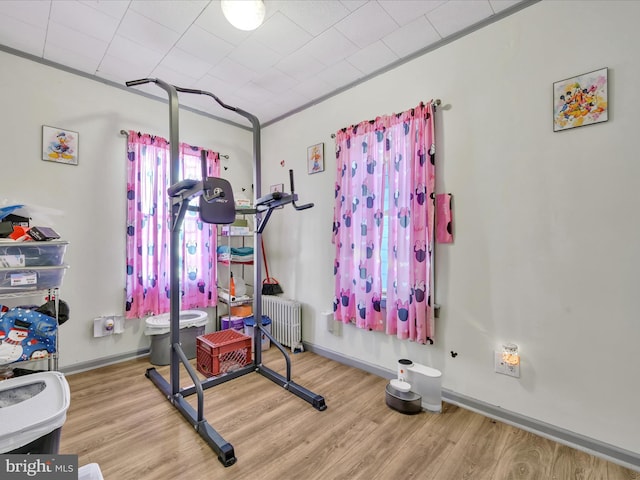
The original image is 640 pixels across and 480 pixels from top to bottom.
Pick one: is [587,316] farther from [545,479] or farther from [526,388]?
[545,479]

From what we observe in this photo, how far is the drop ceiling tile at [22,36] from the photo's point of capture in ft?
6.73

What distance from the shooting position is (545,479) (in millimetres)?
1474

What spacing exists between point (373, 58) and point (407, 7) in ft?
1.84

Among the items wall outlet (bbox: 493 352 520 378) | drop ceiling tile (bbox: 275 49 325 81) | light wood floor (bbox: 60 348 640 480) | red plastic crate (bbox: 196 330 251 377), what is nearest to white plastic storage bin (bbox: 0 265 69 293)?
light wood floor (bbox: 60 348 640 480)

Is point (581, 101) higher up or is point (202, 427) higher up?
point (581, 101)

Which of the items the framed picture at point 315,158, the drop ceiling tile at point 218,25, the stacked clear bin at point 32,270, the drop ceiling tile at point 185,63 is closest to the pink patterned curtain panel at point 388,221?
the framed picture at point 315,158

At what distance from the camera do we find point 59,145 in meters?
2.52

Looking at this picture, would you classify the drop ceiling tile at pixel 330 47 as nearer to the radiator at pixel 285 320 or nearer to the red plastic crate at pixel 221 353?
the radiator at pixel 285 320

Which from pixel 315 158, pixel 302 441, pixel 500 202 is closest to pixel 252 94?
pixel 315 158

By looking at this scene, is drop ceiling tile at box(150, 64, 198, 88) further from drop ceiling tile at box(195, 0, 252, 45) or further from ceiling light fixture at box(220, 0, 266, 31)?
ceiling light fixture at box(220, 0, 266, 31)

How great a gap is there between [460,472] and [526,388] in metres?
0.71

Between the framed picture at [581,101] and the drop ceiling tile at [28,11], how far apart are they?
3194 mm

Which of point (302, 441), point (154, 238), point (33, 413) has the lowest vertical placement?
point (302, 441)

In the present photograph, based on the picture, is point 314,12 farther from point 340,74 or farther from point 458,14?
point 458,14
